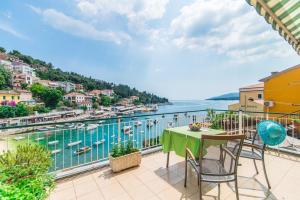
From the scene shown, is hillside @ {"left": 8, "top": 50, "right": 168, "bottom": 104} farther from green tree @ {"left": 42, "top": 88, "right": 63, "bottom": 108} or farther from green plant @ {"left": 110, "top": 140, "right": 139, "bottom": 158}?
green plant @ {"left": 110, "top": 140, "right": 139, "bottom": 158}

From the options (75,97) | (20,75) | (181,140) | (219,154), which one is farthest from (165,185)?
(20,75)

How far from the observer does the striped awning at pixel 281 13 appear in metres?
1.55

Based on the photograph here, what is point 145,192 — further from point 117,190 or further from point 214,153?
point 214,153

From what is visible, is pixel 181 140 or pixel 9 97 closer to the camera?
pixel 181 140

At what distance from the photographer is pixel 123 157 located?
3012 mm

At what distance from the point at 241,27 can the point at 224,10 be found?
138cm

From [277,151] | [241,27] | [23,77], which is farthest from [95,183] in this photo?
[23,77]

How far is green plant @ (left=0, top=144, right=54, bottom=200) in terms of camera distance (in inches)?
38.0

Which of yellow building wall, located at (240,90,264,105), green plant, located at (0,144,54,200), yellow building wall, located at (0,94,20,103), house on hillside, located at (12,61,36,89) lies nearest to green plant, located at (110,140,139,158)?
green plant, located at (0,144,54,200)

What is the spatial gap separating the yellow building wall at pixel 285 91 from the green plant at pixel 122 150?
43.4 ft

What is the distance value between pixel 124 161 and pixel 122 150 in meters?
0.22

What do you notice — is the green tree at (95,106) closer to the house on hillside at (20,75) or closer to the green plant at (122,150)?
the house on hillside at (20,75)

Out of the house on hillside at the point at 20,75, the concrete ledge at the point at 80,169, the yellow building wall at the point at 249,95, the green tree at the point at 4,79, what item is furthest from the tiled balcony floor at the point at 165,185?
the house on hillside at the point at 20,75

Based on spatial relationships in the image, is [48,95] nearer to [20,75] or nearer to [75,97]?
[75,97]
